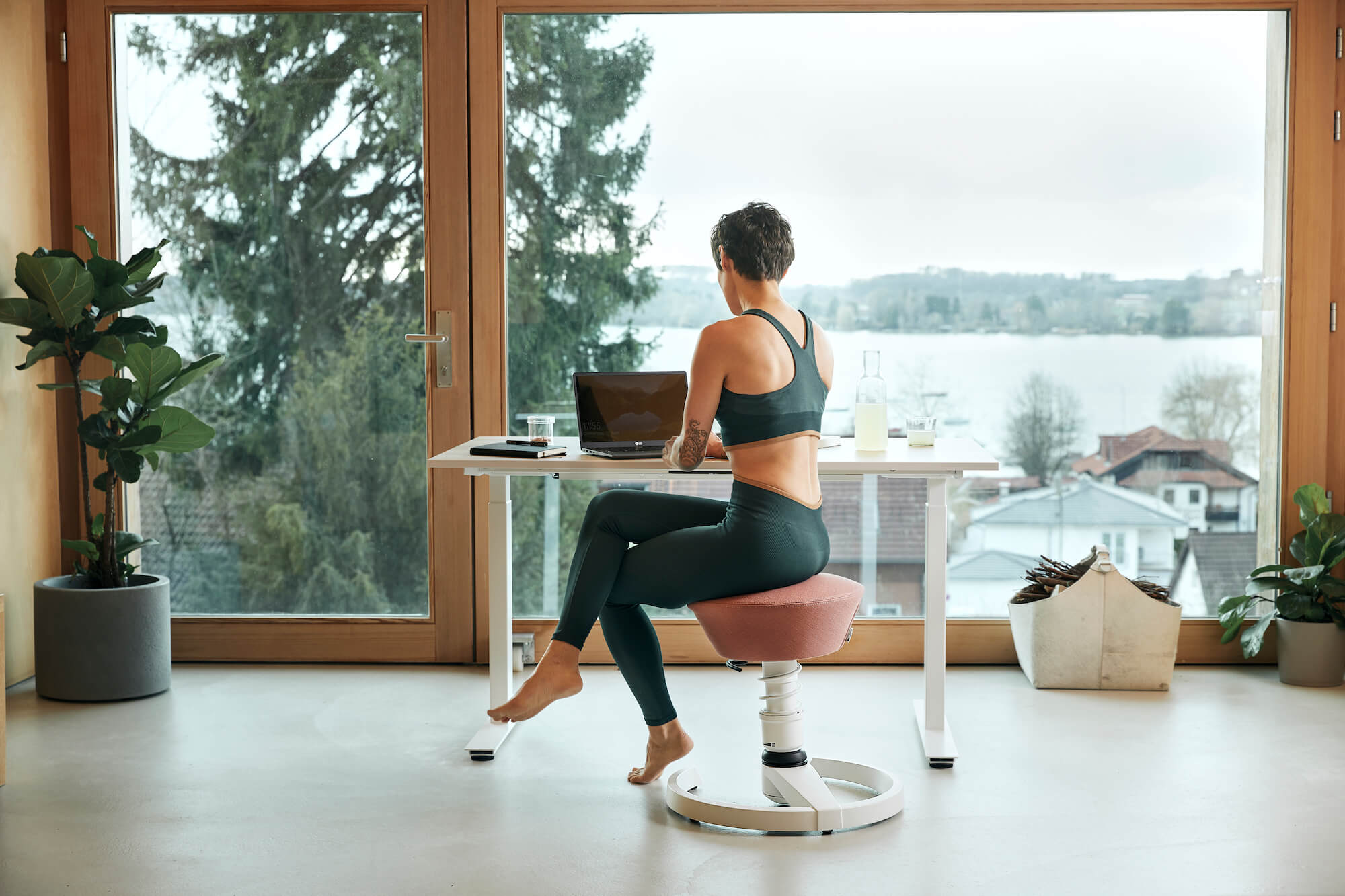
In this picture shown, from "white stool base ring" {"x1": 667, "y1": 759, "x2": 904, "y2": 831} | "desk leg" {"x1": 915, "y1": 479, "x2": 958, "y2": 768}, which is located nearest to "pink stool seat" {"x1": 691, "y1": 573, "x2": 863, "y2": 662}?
"white stool base ring" {"x1": 667, "y1": 759, "x2": 904, "y2": 831}

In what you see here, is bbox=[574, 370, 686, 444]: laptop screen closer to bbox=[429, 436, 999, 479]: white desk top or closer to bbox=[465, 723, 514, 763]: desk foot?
bbox=[429, 436, 999, 479]: white desk top

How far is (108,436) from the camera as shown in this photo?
11.9ft

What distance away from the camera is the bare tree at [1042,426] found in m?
4.04

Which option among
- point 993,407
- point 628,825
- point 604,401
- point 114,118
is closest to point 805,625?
point 628,825

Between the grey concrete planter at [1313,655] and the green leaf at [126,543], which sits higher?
the green leaf at [126,543]

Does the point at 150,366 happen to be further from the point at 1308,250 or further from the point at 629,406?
the point at 1308,250

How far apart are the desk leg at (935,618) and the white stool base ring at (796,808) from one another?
423mm

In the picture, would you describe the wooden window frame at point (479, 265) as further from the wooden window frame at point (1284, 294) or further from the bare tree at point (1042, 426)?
the bare tree at point (1042, 426)

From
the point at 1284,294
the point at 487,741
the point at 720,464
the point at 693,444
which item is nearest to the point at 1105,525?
the point at 1284,294

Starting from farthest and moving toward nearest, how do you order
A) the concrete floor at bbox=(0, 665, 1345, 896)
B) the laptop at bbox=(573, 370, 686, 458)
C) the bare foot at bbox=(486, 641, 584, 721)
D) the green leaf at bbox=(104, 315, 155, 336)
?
the green leaf at bbox=(104, 315, 155, 336)
the laptop at bbox=(573, 370, 686, 458)
the bare foot at bbox=(486, 641, 584, 721)
the concrete floor at bbox=(0, 665, 1345, 896)

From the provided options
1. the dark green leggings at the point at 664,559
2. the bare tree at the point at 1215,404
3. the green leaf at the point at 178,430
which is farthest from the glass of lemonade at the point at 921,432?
the green leaf at the point at 178,430

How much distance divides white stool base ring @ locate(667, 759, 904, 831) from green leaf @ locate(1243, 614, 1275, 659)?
1654mm

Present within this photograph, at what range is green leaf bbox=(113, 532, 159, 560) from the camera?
3.74 meters

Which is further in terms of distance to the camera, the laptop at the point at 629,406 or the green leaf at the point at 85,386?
the green leaf at the point at 85,386
